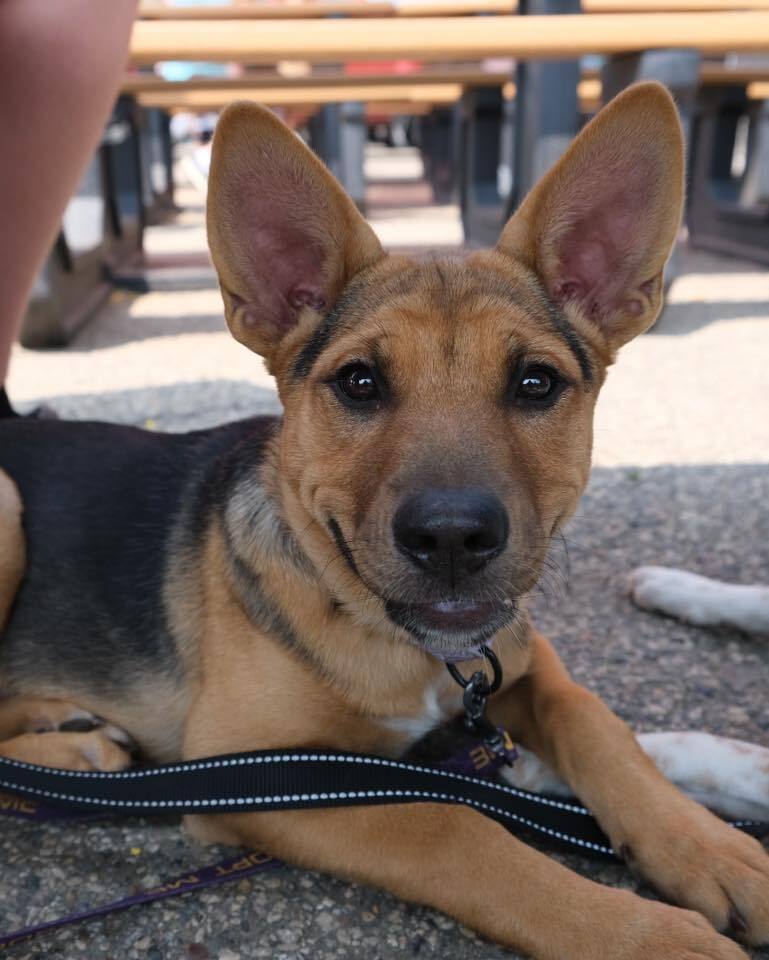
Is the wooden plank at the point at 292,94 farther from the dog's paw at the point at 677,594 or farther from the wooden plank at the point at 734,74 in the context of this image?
the dog's paw at the point at 677,594

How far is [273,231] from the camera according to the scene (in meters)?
2.83

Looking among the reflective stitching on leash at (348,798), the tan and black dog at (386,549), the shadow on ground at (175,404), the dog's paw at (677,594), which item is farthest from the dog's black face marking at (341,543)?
the shadow on ground at (175,404)

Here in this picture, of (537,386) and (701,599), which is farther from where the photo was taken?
(701,599)

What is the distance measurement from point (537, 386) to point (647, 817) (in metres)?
1.14

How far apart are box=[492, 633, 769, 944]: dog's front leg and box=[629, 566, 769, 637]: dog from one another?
3.24ft

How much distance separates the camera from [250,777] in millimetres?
2537

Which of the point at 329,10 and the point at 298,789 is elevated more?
the point at 329,10

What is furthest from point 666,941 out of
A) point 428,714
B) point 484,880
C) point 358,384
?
point 358,384

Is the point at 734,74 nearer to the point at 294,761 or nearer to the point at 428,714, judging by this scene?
the point at 428,714

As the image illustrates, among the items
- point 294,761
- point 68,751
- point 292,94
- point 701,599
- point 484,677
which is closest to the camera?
point 294,761

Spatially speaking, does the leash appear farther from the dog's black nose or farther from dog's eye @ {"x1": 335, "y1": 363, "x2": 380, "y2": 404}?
dog's eye @ {"x1": 335, "y1": 363, "x2": 380, "y2": 404}

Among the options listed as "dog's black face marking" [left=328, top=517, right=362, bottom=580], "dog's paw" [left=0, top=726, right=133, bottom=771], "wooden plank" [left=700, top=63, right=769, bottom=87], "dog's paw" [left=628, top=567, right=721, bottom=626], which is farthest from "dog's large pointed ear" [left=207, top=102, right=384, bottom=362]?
"wooden plank" [left=700, top=63, right=769, bottom=87]

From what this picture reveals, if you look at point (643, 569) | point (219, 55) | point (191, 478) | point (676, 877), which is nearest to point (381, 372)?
A: point (191, 478)

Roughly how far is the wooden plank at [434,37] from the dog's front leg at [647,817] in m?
5.17
